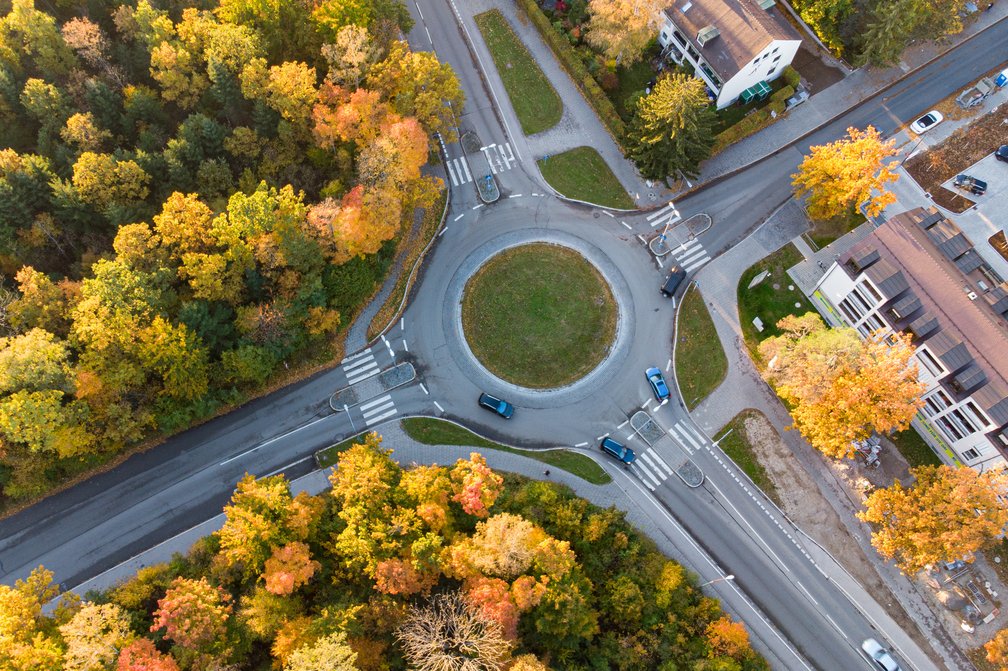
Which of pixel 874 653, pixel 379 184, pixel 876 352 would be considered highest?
pixel 379 184

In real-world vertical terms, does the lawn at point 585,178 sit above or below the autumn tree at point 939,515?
above

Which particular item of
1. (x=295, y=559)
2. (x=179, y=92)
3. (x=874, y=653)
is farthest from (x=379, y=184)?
(x=874, y=653)

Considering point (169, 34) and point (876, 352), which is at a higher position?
point (169, 34)

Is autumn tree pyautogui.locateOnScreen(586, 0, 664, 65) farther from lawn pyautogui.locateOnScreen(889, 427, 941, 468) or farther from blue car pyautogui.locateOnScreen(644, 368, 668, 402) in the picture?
lawn pyautogui.locateOnScreen(889, 427, 941, 468)

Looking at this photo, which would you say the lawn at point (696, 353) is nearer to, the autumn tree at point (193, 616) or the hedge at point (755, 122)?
the hedge at point (755, 122)

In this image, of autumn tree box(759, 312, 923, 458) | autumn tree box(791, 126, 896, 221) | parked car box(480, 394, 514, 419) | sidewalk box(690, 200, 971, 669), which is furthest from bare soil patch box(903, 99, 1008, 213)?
parked car box(480, 394, 514, 419)

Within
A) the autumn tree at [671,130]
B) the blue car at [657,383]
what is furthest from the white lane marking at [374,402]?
the autumn tree at [671,130]

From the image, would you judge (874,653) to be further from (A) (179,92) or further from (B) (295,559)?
(A) (179,92)
